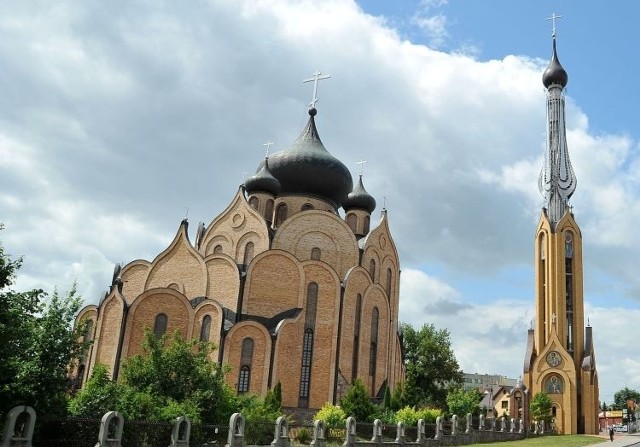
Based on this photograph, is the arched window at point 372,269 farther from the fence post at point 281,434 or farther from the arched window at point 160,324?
the fence post at point 281,434

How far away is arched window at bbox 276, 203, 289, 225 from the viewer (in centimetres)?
4072

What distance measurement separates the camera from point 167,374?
20.4 m

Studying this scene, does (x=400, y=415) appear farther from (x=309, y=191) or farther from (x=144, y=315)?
(x=309, y=191)

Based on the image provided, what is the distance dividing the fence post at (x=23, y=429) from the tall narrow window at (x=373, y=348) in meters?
24.3

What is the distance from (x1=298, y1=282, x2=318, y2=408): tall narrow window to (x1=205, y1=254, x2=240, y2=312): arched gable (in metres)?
3.90

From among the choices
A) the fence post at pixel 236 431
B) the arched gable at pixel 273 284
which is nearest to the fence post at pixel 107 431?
the fence post at pixel 236 431

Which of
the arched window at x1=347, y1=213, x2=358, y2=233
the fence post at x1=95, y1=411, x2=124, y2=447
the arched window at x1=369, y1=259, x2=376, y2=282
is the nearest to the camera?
the fence post at x1=95, y1=411, x2=124, y2=447

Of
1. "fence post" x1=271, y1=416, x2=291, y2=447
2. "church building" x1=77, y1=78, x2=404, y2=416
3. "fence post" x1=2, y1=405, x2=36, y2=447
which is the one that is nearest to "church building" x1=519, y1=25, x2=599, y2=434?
"church building" x1=77, y1=78, x2=404, y2=416

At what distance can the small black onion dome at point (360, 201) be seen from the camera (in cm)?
4188

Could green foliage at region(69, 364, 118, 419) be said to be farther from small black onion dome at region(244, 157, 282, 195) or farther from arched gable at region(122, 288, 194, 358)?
small black onion dome at region(244, 157, 282, 195)

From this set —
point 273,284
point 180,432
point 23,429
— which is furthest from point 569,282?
point 23,429

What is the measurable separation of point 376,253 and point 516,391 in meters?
19.0

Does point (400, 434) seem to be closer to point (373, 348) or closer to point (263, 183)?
point (373, 348)

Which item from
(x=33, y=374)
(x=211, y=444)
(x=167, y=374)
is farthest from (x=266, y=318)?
(x=33, y=374)
